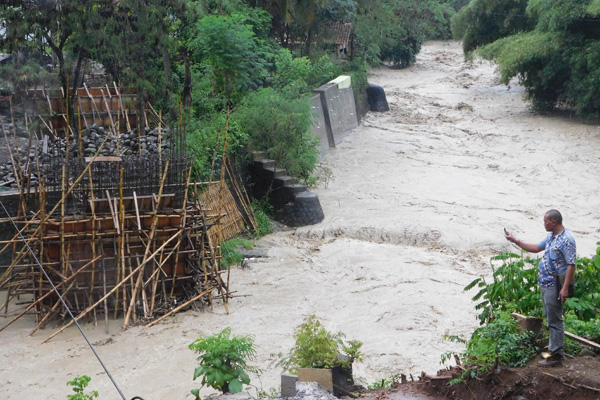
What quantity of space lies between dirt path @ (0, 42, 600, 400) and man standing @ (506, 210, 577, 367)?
10.7 feet

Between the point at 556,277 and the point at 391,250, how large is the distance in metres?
8.31

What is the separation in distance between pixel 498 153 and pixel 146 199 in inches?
566

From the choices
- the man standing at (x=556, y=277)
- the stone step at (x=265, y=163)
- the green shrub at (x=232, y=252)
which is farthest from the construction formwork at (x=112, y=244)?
the man standing at (x=556, y=277)

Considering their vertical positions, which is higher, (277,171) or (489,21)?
(489,21)

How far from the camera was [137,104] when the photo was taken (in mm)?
16703

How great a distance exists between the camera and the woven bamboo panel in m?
13.8

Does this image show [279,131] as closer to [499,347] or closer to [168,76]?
[168,76]

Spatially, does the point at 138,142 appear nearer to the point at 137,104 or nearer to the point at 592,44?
the point at 137,104

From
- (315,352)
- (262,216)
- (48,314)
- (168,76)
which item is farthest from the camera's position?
(168,76)

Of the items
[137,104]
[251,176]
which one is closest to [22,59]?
[137,104]

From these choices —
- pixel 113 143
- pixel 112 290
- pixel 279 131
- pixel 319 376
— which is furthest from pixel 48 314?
pixel 279 131

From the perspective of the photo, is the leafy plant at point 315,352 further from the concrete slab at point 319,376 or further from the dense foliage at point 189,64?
the dense foliage at point 189,64

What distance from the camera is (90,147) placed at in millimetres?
14328

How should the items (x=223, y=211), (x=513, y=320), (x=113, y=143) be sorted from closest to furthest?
(x=513, y=320), (x=113, y=143), (x=223, y=211)
